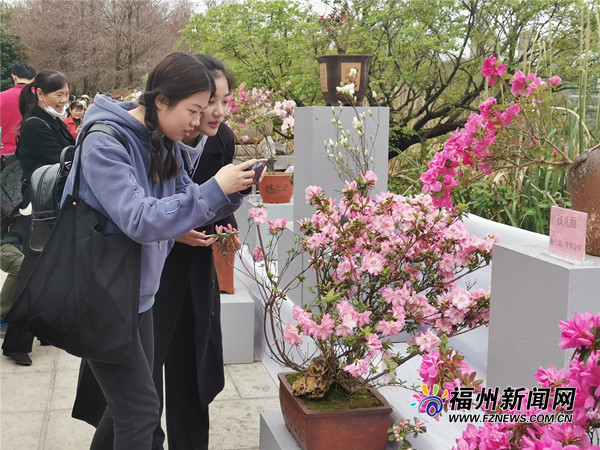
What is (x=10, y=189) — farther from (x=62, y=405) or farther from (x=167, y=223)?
(x=167, y=223)

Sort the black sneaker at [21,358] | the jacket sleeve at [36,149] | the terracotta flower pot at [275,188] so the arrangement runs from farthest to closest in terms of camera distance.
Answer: the terracotta flower pot at [275,188], the black sneaker at [21,358], the jacket sleeve at [36,149]

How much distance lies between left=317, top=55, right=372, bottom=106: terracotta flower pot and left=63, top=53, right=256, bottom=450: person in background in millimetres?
2096

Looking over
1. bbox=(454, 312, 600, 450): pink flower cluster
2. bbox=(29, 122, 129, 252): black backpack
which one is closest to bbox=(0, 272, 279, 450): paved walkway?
bbox=(29, 122, 129, 252): black backpack

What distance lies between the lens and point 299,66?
368 inches

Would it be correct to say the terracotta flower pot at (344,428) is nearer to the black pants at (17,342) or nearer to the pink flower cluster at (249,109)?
the black pants at (17,342)

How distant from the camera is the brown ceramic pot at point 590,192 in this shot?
80.7 inches

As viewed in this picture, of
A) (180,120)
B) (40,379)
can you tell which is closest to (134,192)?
(180,120)

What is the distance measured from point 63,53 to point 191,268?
33.0 m

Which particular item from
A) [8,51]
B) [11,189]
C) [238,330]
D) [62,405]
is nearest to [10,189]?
[11,189]

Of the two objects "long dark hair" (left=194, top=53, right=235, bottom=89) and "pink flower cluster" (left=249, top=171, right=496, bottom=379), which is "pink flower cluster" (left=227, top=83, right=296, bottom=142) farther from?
"pink flower cluster" (left=249, top=171, right=496, bottom=379)

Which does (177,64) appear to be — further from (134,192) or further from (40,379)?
(40,379)

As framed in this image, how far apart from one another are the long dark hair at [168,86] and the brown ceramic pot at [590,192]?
1092 millimetres

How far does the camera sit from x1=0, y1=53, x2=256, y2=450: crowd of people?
1.99m

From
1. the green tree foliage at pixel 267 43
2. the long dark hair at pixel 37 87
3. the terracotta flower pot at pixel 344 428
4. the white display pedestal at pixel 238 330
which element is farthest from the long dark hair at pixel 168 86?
the green tree foliage at pixel 267 43
